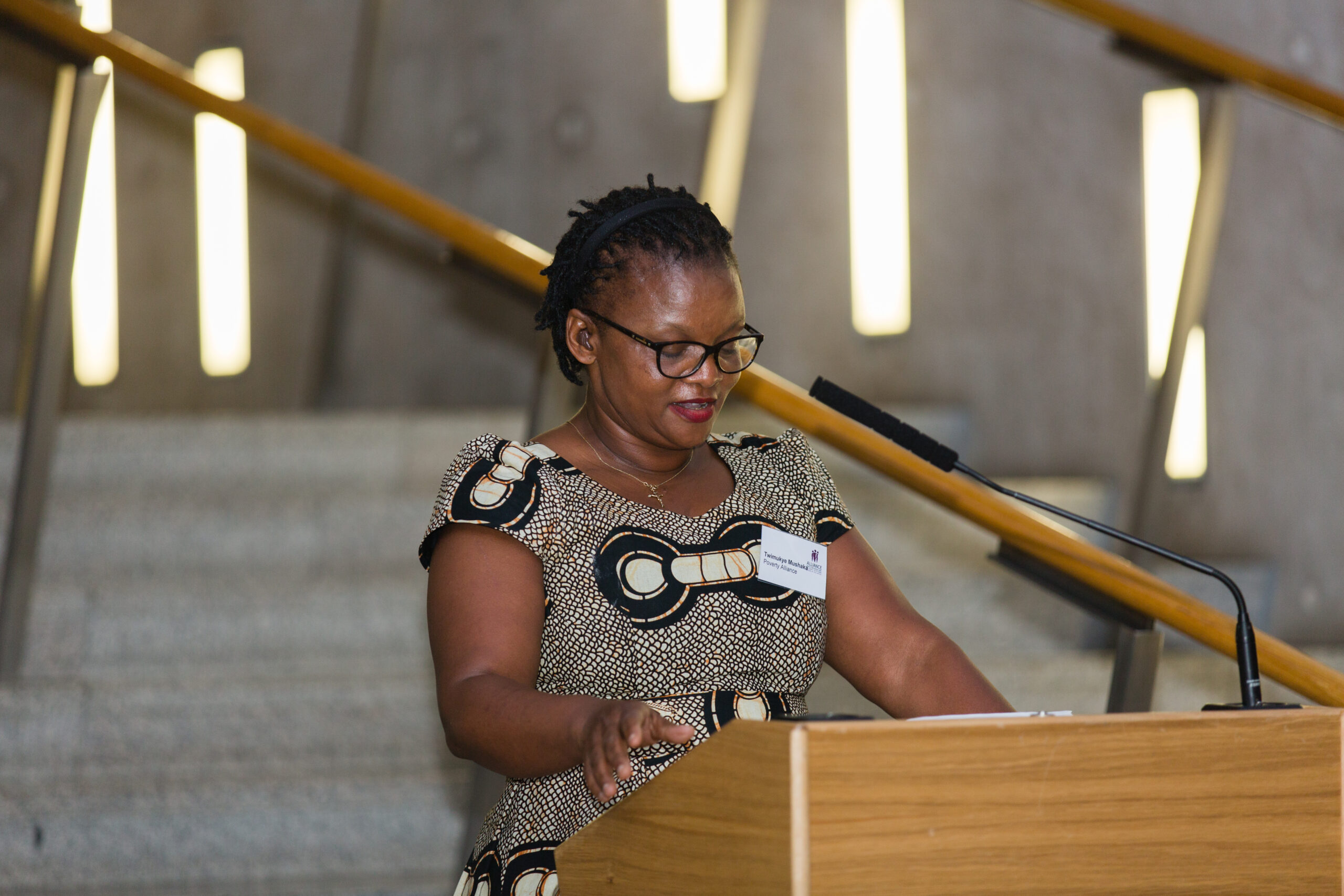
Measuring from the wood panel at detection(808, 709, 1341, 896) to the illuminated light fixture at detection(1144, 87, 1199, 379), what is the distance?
1.72 m

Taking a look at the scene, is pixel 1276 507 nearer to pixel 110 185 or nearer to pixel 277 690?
pixel 277 690

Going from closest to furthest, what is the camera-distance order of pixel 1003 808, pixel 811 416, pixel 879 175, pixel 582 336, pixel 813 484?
pixel 1003 808
pixel 582 336
pixel 813 484
pixel 811 416
pixel 879 175

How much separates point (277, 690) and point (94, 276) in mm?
973

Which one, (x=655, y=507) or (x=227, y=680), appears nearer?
(x=655, y=507)

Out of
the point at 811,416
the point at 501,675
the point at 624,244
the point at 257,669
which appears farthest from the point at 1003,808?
the point at 257,669

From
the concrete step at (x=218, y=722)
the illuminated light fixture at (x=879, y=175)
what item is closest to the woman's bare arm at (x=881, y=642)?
the concrete step at (x=218, y=722)

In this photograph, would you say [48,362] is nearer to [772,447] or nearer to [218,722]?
[218,722]

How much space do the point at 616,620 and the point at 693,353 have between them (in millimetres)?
287

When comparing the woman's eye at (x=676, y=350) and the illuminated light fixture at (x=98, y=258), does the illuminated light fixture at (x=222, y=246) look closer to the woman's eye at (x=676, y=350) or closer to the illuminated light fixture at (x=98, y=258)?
the illuminated light fixture at (x=98, y=258)

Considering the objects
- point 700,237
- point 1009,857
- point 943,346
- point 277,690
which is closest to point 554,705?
point 1009,857

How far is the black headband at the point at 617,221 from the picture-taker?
4.72 feet

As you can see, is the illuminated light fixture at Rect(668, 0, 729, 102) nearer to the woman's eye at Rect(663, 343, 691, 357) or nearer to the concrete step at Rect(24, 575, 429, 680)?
the concrete step at Rect(24, 575, 429, 680)

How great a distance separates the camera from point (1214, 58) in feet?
8.00

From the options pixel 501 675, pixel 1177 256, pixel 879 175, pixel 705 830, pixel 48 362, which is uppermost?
pixel 879 175
